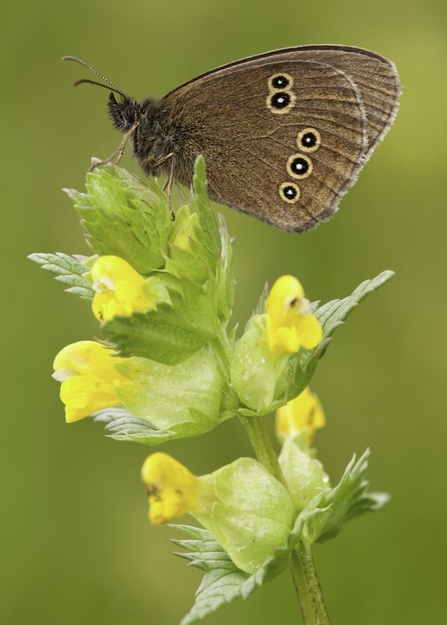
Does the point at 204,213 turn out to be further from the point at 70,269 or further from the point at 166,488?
the point at 166,488

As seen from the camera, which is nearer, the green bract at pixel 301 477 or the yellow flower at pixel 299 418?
the green bract at pixel 301 477

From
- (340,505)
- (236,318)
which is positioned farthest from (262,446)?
(236,318)

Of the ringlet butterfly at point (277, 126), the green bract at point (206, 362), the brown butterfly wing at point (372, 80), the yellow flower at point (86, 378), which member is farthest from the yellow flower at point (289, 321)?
the brown butterfly wing at point (372, 80)

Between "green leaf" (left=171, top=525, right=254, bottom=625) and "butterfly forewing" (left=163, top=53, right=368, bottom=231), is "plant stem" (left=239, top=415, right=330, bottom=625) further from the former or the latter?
"butterfly forewing" (left=163, top=53, right=368, bottom=231)

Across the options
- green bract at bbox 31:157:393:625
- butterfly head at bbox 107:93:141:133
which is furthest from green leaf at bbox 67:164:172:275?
butterfly head at bbox 107:93:141:133

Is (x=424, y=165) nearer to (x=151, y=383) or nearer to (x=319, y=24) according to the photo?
(x=319, y=24)

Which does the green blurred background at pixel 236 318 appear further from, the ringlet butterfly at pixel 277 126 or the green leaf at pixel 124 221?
the green leaf at pixel 124 221
